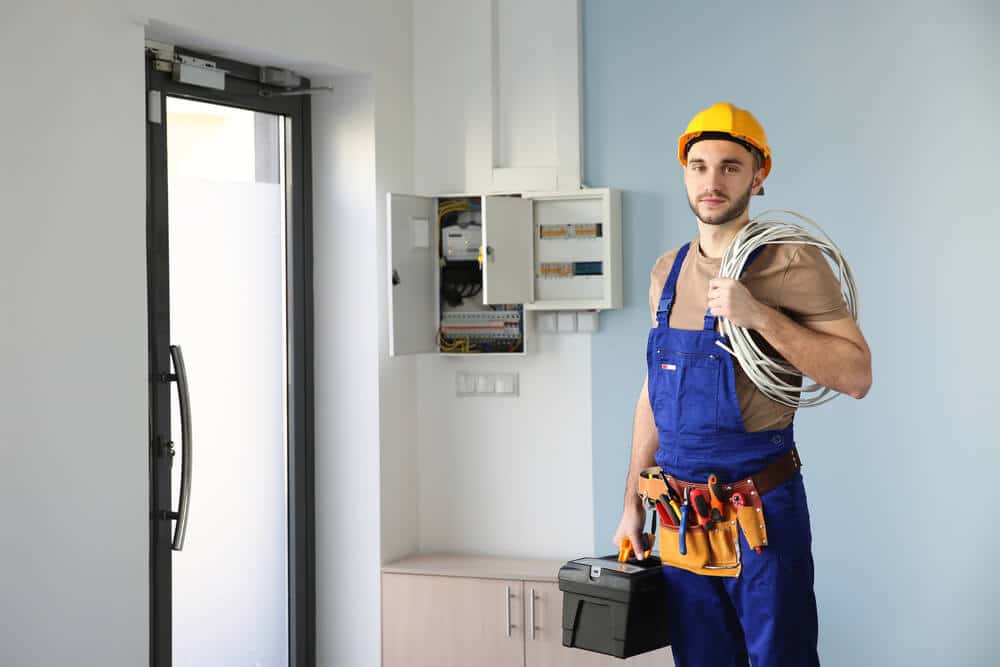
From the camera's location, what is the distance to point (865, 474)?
3736 millimetres

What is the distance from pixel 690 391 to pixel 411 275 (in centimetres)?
180

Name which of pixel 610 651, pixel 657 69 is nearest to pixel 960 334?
pixel 657 69

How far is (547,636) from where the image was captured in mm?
3850

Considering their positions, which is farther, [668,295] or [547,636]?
[547,636]

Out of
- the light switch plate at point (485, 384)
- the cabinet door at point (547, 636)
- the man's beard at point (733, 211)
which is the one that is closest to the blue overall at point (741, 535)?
the man's beard at point (733, 211)

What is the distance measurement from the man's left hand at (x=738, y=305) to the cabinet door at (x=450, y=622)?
1.82 m

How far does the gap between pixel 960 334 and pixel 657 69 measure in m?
1.43

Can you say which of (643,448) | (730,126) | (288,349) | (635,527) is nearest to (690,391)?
(643,448)

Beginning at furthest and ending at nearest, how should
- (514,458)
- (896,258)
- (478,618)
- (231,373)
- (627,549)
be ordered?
(514,458), (478,618), (231,373), (896,258), (627,549)

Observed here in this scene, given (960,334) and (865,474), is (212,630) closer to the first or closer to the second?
(865,474)

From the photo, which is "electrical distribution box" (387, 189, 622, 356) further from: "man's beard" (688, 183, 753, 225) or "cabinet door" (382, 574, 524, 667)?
"man's beard" (688, 183, 753, 225)

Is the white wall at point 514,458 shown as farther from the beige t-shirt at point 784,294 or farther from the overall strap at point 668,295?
the beige t-shirt at point 784,294

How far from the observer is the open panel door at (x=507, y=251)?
3932 millimetres

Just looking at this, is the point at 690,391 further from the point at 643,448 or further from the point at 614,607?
the point at 614,607
